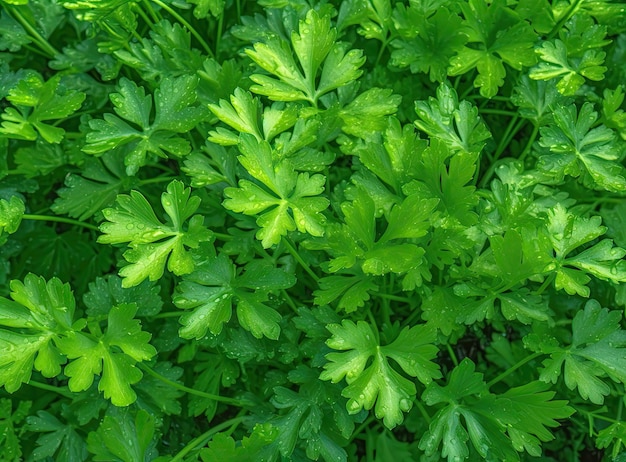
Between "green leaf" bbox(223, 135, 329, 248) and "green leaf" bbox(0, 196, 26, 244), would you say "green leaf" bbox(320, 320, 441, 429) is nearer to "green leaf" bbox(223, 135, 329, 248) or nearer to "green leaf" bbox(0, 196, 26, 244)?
"green leaf" bbox(223, 135, 329, 248)

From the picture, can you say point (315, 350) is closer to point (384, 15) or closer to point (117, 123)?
point (117, 123)

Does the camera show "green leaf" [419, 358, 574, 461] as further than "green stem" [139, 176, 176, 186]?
No

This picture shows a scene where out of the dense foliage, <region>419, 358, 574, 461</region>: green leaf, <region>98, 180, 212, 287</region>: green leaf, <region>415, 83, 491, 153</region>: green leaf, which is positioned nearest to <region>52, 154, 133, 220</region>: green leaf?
the dense foliage

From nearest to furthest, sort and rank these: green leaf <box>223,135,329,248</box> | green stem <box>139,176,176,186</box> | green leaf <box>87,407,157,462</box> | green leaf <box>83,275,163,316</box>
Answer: green leaf <box>223,135,329,248</box> → green leaf <box>87,407,157,462</box> → green leaf <box>83,275,163,316</box> → green stem <box>139,176,176,186</box>

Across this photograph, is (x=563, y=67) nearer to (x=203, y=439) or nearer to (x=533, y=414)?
(x=533, y=414)

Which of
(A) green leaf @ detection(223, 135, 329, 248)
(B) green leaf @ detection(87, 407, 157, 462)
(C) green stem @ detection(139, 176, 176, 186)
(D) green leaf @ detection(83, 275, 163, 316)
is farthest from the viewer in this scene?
(C) green stem @ detection(139, 176, 176, 186)

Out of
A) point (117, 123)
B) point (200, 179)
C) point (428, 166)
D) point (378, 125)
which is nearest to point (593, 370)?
point (428, 166)

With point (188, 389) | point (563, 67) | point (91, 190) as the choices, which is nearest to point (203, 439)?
point (188, 389)

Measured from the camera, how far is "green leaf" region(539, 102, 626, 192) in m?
1.25

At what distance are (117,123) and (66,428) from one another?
1.93 ft

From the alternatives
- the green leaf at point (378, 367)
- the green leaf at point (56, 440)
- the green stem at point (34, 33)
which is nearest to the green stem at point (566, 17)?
the green leaf at point (378, 367)

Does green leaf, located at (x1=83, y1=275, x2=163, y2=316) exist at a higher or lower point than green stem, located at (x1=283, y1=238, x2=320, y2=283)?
lower

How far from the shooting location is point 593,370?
1.18 metres

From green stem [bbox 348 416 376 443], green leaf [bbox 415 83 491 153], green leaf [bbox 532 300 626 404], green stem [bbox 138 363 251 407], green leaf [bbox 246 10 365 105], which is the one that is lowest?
green stem [bbox 348 416 376 443]
